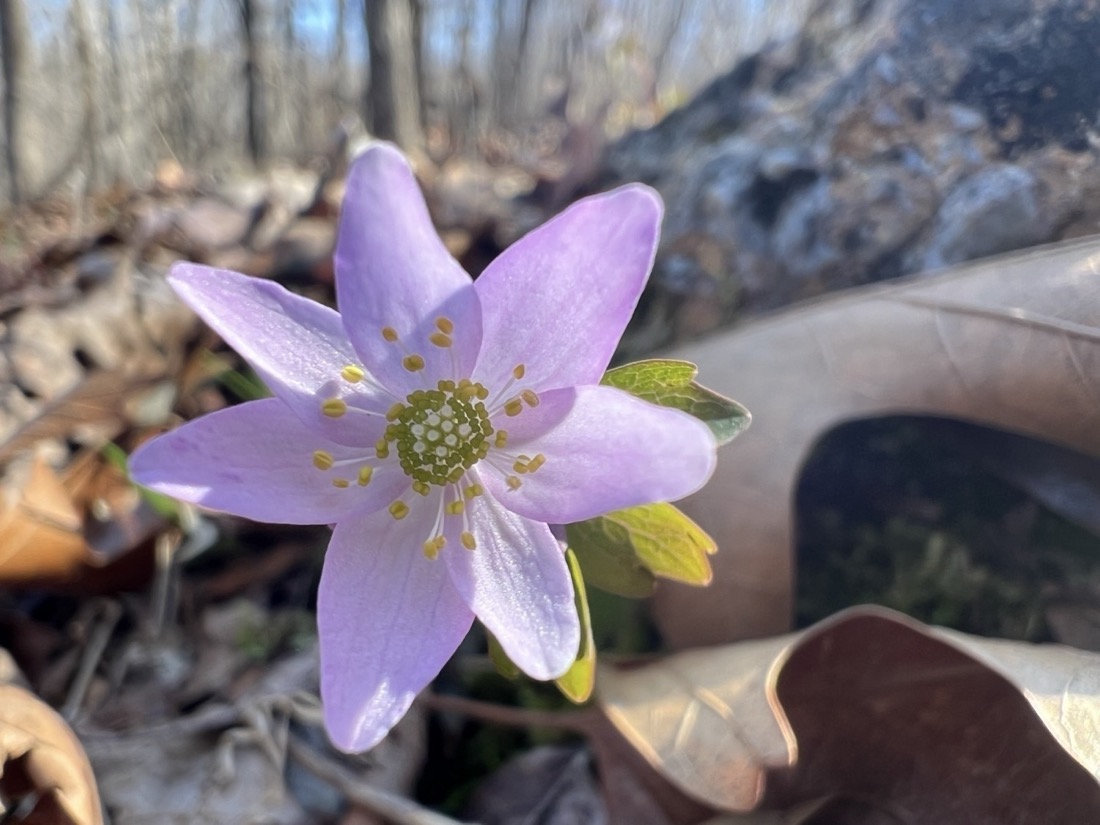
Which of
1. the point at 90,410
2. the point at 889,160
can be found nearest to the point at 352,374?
the point at 90,410

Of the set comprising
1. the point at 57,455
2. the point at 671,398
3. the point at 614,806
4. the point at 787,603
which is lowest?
the point at 614,806

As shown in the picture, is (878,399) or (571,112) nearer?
(878,399)

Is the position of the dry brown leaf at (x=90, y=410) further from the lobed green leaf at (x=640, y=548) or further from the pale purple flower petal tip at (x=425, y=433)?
the lobed green leaf at (x=640, y=548)

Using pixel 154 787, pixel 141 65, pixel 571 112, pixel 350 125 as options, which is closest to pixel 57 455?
pixel 154 787

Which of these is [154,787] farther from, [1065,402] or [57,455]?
[1065,402]

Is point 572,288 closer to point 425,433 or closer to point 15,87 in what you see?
point 425,433

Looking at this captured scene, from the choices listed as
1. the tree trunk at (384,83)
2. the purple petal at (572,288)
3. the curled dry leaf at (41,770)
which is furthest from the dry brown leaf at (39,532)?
the tree trunk at (384,83)

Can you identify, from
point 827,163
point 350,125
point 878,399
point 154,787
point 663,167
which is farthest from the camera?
point 350,125
